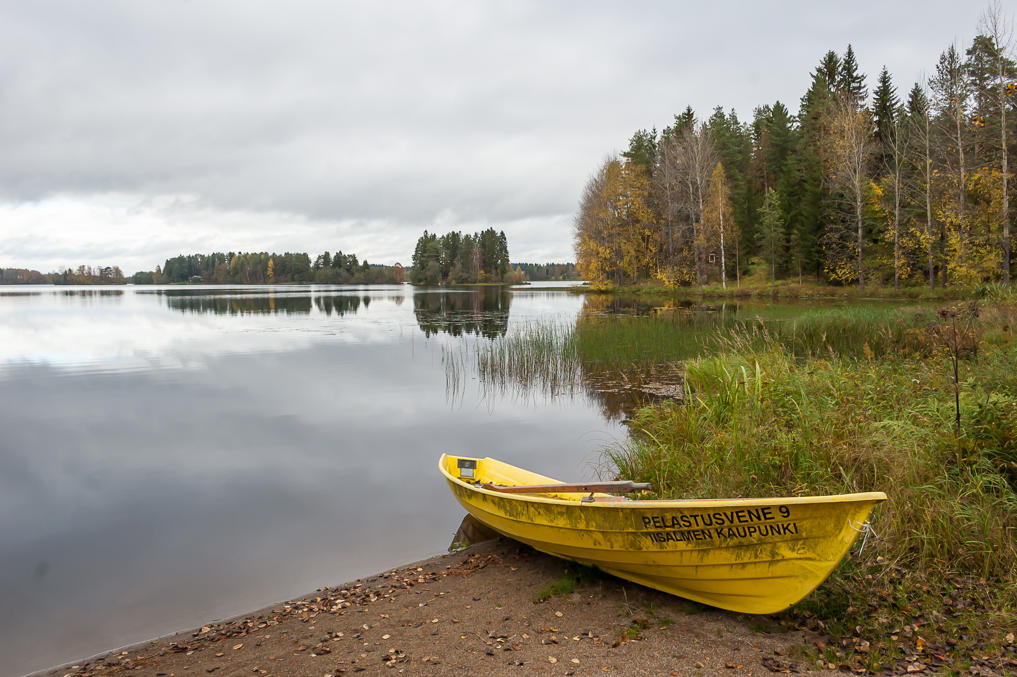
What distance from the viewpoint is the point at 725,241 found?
4575cm

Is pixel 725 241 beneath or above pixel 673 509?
above

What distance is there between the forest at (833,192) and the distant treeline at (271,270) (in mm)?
102524

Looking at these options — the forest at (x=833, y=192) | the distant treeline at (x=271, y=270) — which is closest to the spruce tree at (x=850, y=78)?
the forest at (x=833, y=192)

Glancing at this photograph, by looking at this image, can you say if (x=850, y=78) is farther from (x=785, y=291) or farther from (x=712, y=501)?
(x=712, y=501)

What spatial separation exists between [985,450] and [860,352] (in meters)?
8.57

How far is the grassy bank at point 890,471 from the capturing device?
3.93 meters

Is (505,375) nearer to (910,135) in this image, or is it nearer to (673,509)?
(673,509)

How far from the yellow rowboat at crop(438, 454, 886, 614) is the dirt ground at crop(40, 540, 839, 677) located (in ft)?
0.84

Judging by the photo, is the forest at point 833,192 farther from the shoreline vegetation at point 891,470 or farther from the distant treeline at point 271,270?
the distant treeline at point 271,270

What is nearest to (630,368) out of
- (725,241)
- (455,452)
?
(455,452)

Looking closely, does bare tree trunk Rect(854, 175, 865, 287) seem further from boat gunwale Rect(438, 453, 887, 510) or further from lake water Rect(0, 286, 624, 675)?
boat gunwale Rect(438, 453, 887, 510)

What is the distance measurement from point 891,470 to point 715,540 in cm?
240

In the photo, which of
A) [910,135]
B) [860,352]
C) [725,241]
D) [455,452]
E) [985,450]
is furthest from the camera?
[725,241]

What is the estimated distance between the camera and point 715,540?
13.4 ft
